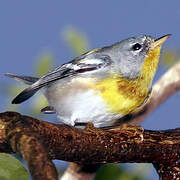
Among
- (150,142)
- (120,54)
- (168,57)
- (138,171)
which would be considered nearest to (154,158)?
(150,142)

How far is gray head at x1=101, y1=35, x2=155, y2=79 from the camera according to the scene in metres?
3.21

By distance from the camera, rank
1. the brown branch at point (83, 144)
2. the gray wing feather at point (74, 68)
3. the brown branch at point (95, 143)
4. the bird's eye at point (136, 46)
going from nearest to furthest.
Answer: the brown branch at point (83, 144)
the brown branch at point (95, 143)
the gray wing feather at point (74, 68)
the bird's eye at point (136, 46)

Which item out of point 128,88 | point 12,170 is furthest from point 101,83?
point 12,170

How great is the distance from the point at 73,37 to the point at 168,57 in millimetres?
1034

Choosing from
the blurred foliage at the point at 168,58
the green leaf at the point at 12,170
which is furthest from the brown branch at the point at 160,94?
the green leaf at the point at 12,170

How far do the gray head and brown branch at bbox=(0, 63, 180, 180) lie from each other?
97 cm

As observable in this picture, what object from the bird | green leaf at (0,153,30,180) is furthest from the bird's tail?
green leaf at (0,153,30,180)

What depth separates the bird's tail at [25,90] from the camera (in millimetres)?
2801

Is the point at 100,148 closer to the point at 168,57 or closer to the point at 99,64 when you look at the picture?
the point at 99,64

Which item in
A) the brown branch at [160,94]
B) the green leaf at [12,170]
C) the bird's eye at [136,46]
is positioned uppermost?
the green leaf at [12,170]

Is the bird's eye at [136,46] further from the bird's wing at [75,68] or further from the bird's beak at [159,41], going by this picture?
the bird's wing at [75,68]

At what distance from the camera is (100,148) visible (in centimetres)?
200

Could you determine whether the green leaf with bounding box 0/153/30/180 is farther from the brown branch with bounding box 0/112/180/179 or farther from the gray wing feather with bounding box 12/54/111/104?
the gray wing feather with bounding box 12/54/111/104

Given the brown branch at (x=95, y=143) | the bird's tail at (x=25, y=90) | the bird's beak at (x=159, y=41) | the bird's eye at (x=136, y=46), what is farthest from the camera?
the bird's eye at (x=136, y=46)
